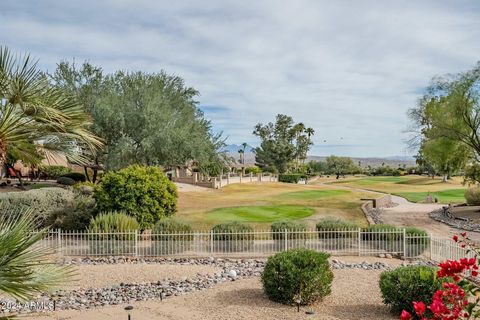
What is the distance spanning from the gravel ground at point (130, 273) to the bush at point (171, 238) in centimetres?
207

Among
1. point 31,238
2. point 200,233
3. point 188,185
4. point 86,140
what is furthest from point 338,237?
point 188,185

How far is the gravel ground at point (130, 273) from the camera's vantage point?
13.1 meters

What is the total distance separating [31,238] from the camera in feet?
16.9

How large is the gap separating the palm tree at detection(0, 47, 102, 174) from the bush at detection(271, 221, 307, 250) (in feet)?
37.6

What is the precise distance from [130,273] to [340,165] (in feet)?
333

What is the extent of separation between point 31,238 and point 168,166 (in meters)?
28.0

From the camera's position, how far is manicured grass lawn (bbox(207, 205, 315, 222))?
86.5ft

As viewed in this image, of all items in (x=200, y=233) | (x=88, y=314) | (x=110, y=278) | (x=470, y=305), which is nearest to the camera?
(x=470, y=305)

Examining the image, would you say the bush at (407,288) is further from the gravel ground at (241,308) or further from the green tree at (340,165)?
the green tree at (340,165)

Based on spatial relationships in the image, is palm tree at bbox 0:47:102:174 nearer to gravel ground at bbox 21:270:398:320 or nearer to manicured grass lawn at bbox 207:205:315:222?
gravel ground at bbox 21:270:398:320

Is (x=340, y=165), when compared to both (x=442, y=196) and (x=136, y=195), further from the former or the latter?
(x=136, y=195)

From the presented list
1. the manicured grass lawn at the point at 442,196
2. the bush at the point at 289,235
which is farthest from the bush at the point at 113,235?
the manicured grass lawn at the point at 442,196

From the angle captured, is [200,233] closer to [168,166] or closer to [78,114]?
[78,114]

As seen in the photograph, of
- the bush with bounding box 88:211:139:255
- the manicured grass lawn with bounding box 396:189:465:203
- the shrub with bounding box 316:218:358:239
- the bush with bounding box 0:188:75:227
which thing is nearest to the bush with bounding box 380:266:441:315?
the shrub with bounding box 316:218:358:239
